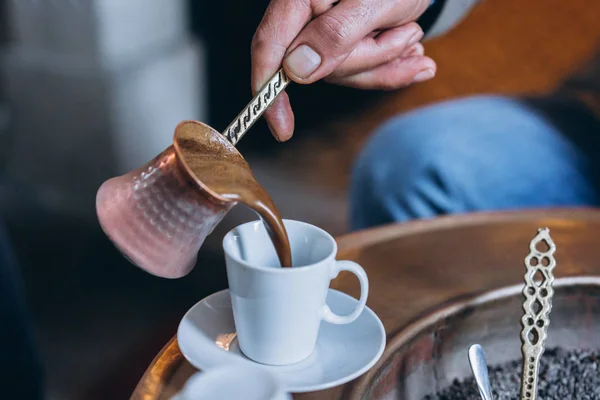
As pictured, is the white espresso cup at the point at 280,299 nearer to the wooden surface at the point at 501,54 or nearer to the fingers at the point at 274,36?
the fingers at the point at 274,36

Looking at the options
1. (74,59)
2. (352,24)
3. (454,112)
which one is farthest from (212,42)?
(352,24)

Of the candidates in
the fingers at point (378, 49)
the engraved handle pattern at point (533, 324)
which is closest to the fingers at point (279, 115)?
the fingers at point (378, 49)

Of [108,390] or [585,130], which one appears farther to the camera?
[108,390]

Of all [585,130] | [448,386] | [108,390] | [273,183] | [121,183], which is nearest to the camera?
[121,183]

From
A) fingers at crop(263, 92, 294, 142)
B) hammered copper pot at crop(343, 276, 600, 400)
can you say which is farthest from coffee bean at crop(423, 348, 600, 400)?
fingers at crop(263, 92, 294, 142)

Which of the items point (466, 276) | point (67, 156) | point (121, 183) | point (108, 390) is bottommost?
point (108, 390)

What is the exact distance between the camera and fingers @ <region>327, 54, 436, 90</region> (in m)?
0.89

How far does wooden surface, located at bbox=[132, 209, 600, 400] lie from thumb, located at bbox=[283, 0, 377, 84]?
19cm

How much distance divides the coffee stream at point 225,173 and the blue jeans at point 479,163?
0.63 meters

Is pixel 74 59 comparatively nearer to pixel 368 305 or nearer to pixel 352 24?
pixel 352 24

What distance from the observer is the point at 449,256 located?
734 millimetres

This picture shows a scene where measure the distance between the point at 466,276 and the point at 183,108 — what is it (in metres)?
1.68

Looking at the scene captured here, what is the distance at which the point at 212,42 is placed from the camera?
2.26 meters

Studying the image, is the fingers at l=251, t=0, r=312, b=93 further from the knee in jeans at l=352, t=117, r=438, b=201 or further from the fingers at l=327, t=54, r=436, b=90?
the knee in jeans at l=352, t=117, r=438, b=201
